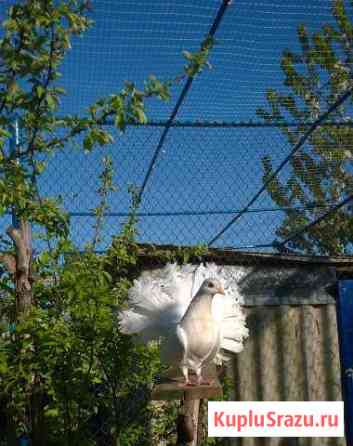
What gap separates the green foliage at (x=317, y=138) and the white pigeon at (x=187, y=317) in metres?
1.66

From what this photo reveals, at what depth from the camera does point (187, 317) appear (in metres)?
2.59

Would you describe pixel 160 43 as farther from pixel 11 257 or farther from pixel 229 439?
pixel 229 439

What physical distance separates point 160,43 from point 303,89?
1.10 metres

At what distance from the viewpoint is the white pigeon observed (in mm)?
2572

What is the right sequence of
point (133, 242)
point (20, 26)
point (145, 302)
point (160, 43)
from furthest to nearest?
point (160, 43) → point (133, 242) → point (145, 302) → point (20, 26)

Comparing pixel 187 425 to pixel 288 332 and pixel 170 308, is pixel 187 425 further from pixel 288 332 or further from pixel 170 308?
pixel 288 332

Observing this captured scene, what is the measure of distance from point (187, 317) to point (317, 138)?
2667 millimetres

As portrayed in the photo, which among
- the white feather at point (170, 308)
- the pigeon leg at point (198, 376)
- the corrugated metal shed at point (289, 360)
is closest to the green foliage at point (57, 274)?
the white feather at point (170, 308)

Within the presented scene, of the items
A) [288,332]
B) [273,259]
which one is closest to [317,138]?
[273,259]

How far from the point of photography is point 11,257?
8.68ft

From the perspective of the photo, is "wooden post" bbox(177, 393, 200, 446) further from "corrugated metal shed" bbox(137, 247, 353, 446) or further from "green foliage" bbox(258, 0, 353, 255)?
"green foliage" bbox(258, 0, 353, 255)

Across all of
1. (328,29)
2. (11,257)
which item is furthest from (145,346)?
(328,29)

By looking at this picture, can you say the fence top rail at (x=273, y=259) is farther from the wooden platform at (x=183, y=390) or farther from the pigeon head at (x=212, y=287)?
the pigeon head at (x=212, y=287)

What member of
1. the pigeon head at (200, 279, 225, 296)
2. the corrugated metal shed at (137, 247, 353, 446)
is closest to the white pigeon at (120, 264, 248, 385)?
the pigeon head at (200, 279, 225, 296)
